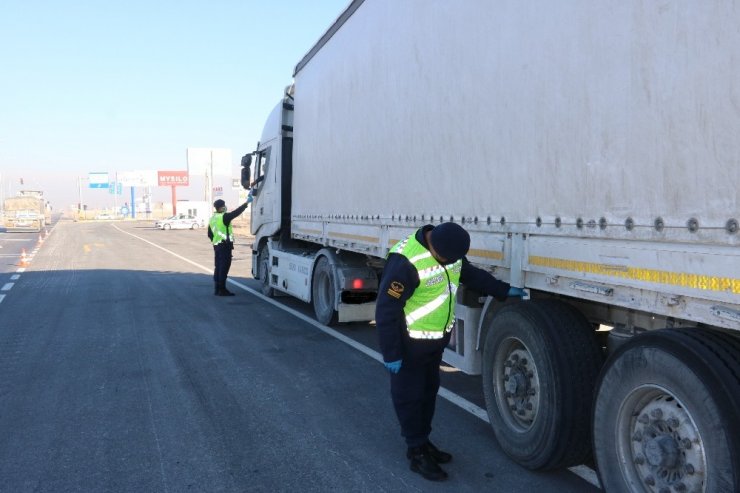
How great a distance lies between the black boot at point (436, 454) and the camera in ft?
12.1

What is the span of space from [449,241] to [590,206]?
821mm

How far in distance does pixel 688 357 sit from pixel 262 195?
923 cm

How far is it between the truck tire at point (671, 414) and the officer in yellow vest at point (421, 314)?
0.98 meters

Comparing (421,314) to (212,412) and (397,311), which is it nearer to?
(397,311)

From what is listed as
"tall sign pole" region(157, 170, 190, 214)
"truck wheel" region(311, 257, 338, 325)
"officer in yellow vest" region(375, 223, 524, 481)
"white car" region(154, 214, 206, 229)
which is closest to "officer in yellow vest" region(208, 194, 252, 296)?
"truck wheel" region(311, 257, 338, 325)

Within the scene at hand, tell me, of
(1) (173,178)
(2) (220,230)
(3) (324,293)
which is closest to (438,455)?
(3) (324,293)

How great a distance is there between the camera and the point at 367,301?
25.7 ft

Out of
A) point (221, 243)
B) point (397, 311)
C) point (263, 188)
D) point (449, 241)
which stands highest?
point (263, 188)

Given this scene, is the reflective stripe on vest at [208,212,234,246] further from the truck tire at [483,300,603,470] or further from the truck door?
the truck tire at [483,300,603,470]

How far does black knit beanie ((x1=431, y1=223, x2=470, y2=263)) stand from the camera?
3355 mm

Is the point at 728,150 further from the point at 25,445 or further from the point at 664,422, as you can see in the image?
the point at 25,445

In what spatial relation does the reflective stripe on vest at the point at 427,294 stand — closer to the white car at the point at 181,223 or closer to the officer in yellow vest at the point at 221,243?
the officer in yellow vest at the point at 221,243

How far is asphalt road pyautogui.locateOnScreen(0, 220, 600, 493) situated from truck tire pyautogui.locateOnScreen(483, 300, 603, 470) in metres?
0.22

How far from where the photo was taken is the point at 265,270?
36.7ft
